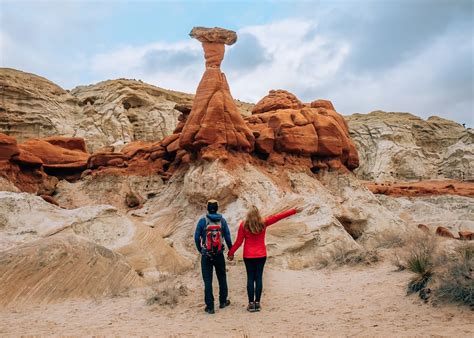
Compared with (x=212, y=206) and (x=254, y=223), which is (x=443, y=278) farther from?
(x=212, y=206)

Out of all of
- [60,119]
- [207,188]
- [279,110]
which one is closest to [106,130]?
[60,119]

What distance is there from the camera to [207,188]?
50.2ft

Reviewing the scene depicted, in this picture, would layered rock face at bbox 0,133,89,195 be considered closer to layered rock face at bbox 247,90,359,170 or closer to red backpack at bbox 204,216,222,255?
layered rock face at bbox 247,90,359,170

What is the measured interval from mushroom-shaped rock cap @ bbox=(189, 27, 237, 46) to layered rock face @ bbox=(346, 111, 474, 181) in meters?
33.1

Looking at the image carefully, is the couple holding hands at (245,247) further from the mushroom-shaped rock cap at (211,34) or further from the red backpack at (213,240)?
the mushroom-shaped rock cap at (211,34)

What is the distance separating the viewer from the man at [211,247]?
280 inches

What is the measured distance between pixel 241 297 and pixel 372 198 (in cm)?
1150

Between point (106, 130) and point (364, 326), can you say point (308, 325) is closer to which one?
point (364, 326)

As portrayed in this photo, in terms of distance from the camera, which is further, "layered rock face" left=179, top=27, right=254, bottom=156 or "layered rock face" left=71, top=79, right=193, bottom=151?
"layered rock face" left=71, top=79, right=193, bottom=151

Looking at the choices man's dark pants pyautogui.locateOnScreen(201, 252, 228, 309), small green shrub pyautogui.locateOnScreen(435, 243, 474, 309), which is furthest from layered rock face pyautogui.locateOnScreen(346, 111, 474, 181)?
man's dark pants pyautogui.locateOnScreen(201, 252, 228, 309)

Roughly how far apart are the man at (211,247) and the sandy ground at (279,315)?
0.29 m

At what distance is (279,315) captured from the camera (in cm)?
677

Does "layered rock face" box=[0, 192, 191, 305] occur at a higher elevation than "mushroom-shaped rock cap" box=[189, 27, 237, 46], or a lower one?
lower

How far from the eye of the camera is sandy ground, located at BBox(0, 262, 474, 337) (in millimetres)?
5805
